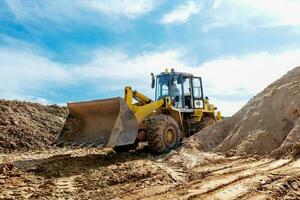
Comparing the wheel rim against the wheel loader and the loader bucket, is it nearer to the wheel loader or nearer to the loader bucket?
the wheel loader

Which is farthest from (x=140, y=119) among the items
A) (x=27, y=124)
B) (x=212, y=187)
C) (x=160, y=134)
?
(x=27, y=124)

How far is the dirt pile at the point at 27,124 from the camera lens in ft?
56.5

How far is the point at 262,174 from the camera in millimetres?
7758

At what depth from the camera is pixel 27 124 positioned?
19.5 m

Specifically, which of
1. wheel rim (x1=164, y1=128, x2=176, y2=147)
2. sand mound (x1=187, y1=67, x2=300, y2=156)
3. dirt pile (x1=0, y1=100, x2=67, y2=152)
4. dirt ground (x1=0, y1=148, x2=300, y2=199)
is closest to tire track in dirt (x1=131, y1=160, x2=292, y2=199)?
dirt ground (x1=0, y1=148, x2=300, y2=199)

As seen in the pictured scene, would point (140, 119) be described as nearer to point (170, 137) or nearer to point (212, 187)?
point (170, 137)

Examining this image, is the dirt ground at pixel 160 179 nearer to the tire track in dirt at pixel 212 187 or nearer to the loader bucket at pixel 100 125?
the tire track in dirt at pixel 212 187

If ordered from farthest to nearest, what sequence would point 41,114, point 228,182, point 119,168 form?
1. point 41,114
2. point 119,168
3. point 228,182

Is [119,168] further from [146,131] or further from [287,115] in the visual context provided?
[287,115]

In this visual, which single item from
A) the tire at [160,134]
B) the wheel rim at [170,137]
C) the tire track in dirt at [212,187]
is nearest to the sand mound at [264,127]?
the wheel rim at [170,137]

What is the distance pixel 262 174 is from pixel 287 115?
16.8ft

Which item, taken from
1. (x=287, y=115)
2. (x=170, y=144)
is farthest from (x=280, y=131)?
(x=170, y=144)

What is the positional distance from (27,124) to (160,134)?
33.5 feet

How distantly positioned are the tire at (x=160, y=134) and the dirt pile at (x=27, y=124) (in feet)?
24.9
